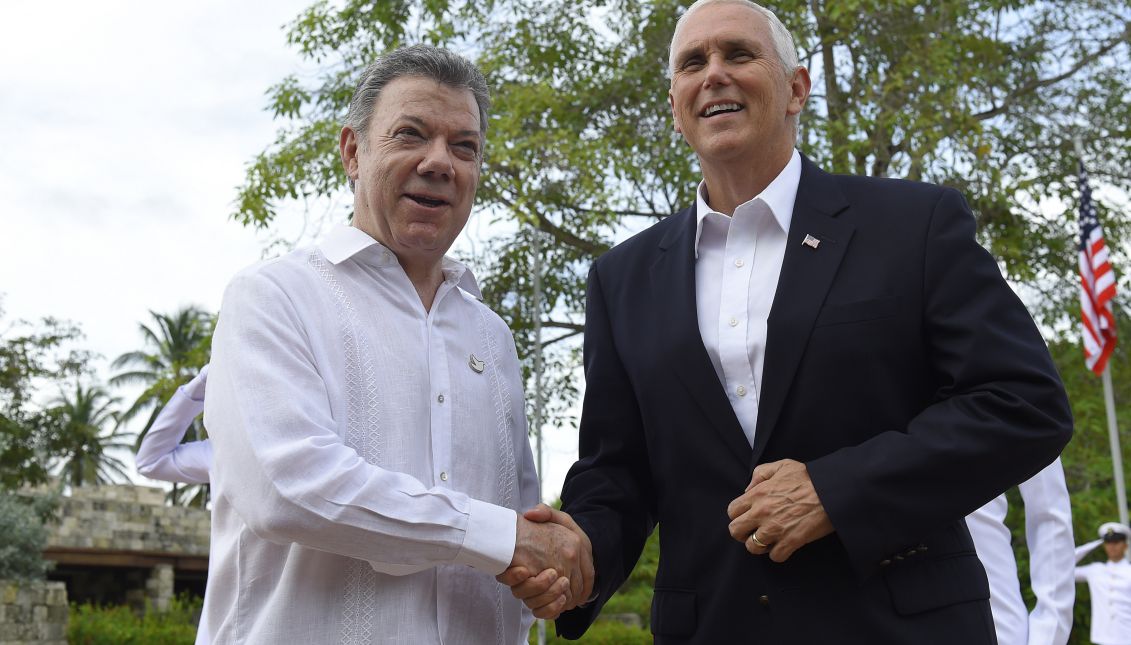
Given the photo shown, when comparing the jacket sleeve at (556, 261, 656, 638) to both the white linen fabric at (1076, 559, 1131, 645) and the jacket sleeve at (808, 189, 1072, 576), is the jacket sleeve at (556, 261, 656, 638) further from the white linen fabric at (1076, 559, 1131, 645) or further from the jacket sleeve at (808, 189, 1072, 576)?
the white linen fabric at (1076, 559, 1131, 645)

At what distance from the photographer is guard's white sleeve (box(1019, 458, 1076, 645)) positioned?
505cm

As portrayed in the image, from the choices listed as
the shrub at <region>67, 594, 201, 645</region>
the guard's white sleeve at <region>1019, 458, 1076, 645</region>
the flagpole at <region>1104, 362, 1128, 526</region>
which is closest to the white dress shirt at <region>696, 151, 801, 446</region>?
the guard's white sleeve at <region>1019, 458, 1076, 645</region>

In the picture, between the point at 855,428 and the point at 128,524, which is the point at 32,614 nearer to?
the point at 128,524

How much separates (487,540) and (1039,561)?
358 centimetres

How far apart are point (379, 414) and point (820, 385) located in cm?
102

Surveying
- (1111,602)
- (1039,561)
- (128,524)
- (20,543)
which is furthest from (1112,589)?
(128,524)

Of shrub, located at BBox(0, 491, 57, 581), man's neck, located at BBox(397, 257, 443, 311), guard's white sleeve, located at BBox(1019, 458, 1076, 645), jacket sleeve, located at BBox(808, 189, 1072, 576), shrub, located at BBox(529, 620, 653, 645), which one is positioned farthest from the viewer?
shrub, located at BBox(0, 491, 57, 581)

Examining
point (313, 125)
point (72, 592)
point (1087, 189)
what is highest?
point (313, 125)

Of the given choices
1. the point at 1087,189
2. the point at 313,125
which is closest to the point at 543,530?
the point at 313,125

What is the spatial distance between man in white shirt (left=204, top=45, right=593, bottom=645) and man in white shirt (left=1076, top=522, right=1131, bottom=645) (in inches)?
313

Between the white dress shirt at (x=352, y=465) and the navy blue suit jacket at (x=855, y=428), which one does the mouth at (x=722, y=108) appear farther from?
the white dress shirt at (x=352, y=465)

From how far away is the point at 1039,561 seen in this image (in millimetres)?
5168

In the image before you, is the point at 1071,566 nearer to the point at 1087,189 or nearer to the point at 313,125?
the point at 1087,189

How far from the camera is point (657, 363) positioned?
2744 millimetres
